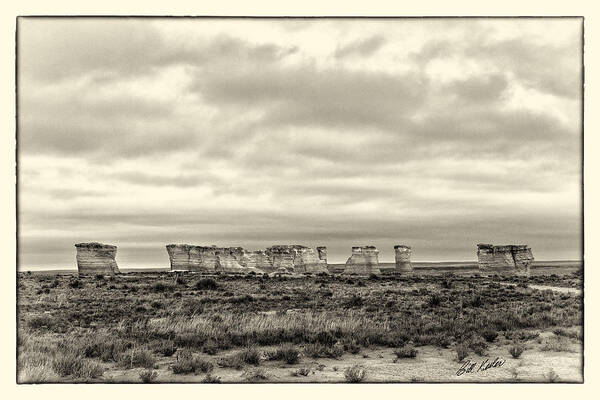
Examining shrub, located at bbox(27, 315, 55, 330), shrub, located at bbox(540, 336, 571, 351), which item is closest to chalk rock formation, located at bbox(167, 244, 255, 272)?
shrub, located at bbox(27, 315, 55, 330)

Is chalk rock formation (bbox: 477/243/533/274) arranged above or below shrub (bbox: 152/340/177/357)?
below

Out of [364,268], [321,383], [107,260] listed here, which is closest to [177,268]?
[107,260]

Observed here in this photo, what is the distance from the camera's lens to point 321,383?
28.6 ft

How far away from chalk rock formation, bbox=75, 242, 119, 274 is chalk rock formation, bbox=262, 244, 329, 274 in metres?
23.3

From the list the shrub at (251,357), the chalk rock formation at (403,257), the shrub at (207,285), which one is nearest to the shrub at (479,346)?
the shrub at (251,357)

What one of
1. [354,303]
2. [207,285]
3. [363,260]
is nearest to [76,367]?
[354,303]

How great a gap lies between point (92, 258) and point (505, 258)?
5016cm

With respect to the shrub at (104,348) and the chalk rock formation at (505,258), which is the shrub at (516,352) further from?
the chalk rock formation at (505,258)

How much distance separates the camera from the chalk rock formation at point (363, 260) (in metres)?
72.7

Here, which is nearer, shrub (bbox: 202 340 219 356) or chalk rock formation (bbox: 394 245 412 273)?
shrub (bbox: 202 340 219 356)

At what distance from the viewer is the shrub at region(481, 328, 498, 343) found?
1280 centimetres

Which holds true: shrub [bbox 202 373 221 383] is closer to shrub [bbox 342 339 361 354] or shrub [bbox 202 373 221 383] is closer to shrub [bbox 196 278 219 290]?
shrub [bbox 342 339 361 354]

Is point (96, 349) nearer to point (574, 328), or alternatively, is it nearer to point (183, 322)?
point (183, 322)
